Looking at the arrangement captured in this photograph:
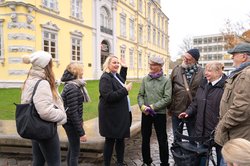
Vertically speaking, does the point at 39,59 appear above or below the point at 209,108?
above

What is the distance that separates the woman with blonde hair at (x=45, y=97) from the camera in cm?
323

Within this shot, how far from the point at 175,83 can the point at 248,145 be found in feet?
9.58

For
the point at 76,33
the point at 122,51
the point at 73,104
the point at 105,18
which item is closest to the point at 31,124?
the point at 73,104

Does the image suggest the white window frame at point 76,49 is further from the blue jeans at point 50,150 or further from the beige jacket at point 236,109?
the beige jacket at point 236,109

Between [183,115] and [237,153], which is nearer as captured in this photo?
[237,153]

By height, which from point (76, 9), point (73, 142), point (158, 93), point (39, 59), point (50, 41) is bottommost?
point (73, 142)

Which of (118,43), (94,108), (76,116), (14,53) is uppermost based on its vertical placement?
(118,43)

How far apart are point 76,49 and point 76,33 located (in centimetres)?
136

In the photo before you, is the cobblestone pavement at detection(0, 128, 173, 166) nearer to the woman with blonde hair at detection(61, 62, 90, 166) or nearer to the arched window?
the woman with blonde hair at detection(61, 62, 90, 166)

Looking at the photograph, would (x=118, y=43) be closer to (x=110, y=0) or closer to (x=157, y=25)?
(x=110, y=0)

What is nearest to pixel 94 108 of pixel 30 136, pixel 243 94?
pixel 30 136

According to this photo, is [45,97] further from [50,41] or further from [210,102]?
[50,41]

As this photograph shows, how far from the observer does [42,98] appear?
127 inches

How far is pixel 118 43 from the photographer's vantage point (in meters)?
32.7
